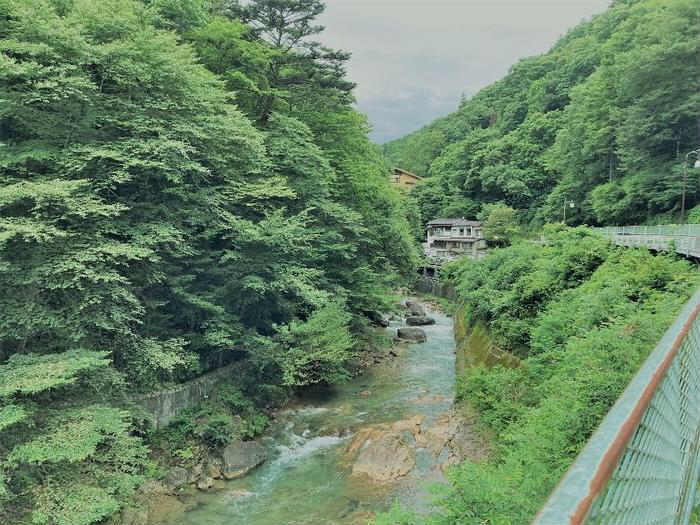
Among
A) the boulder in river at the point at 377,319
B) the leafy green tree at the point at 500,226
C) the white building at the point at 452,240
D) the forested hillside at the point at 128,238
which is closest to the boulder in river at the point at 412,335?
the boulder in river at the point at 377,319

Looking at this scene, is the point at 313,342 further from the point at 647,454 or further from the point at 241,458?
the point at 647,454

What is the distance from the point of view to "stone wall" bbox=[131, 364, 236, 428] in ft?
44.5

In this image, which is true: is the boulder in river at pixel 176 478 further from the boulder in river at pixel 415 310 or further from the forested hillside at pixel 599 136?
the forested hillside at pixel 599 136

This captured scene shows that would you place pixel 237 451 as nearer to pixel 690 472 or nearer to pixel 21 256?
pixel 21 256

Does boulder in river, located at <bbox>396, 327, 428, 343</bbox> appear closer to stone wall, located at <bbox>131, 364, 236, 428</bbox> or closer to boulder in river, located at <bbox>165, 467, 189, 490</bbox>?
stone wall, located at <bbox>131, 364, 236, 428</bbox>

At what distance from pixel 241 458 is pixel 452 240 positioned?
44802mm

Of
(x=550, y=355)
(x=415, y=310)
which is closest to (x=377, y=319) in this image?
(x=415, y=310)

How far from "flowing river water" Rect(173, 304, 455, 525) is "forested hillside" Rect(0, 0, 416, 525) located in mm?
1850

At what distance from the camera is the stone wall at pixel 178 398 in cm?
1356

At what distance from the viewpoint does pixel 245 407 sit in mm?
15914

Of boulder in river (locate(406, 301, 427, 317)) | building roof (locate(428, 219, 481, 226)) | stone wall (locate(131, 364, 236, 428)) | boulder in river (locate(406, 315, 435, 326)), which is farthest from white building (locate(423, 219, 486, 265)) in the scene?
stone wall (locate(131, 364, 236, 428))

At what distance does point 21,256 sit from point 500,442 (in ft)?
42.2

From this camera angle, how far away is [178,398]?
14.5m

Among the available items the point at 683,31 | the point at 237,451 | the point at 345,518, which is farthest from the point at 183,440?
the point at 683,31
